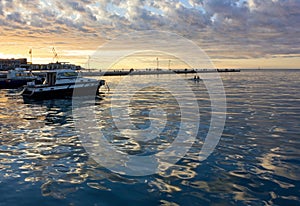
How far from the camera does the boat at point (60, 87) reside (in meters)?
36.2

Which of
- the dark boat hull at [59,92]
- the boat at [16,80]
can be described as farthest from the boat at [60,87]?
the boat at [16,80]

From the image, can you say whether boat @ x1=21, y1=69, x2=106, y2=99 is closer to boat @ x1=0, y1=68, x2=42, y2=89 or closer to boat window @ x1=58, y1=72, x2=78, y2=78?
boat window @ x1=58, y1=72, x2=78, y2=78

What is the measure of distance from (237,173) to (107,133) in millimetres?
8585

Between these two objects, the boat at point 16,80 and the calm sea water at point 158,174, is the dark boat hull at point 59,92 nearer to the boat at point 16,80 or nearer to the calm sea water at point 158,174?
the calm sea water at point 158,174

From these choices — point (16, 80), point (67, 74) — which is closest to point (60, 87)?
point (67, 74)

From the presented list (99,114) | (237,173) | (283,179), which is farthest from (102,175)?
(99,114)

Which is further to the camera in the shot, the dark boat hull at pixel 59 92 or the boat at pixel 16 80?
the boat at pixel 16 80

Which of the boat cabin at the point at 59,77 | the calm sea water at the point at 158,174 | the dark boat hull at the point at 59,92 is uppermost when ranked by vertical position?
the boat cabin at the point at 59,77

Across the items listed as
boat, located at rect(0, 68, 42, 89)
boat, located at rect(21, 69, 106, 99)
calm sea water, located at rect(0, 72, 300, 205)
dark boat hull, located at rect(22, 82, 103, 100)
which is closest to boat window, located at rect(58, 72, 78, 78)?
boat, located at rect(21, 69, 106, 99)

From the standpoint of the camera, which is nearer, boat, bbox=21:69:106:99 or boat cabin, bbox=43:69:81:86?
boat, bbox=21:69:106:99

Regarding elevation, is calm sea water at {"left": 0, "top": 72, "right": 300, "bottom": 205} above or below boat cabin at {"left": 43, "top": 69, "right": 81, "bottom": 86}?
below

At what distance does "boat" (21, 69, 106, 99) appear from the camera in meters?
36.2

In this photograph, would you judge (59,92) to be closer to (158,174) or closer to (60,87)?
(60,87)

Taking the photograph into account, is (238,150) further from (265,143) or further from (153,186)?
(153,186)
